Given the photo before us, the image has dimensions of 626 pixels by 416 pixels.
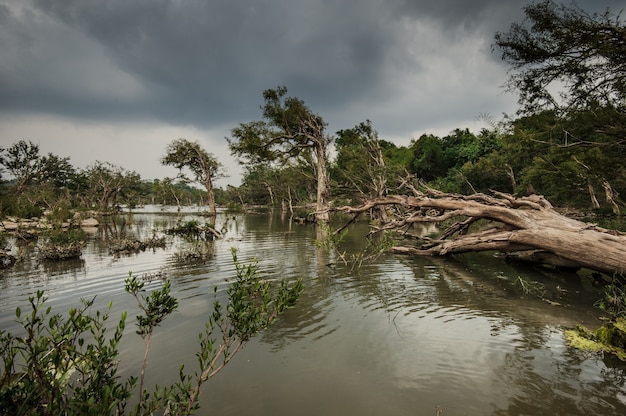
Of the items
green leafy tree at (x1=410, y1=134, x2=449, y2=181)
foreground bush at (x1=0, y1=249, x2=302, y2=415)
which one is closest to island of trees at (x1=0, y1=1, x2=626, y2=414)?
foreground bush at (x1=0, y1=249, x2=302, y2=415)

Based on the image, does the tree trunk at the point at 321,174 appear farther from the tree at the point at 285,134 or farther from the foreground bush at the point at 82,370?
the foreground bush at the point at 82,370

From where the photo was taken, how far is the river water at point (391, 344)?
12.4ft

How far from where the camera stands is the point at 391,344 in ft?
17.1

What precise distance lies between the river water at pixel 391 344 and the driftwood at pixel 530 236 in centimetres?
85

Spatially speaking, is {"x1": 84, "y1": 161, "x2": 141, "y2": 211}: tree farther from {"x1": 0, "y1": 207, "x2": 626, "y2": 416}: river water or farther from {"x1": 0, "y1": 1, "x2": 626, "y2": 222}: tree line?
{"x1": 0, "y1": 207, "x2": 626, "y2": 416}: river water

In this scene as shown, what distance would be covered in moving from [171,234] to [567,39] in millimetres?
23253

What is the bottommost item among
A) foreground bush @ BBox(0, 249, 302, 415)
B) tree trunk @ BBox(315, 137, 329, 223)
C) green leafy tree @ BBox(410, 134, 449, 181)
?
foreground bush @ BBox(0, 249, 302, 415)

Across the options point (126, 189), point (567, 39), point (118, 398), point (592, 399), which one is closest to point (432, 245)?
point (567, 39)

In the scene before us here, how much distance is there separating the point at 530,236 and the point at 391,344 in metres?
6.98

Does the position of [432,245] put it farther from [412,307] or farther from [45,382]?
[45,382]

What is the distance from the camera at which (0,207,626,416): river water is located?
378 cm

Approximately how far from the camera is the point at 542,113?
12.7 meters

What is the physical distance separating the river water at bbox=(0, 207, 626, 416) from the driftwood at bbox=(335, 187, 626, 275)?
33.3 inches

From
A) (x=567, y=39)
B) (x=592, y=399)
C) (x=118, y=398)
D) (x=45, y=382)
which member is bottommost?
(x=592, y=399)
